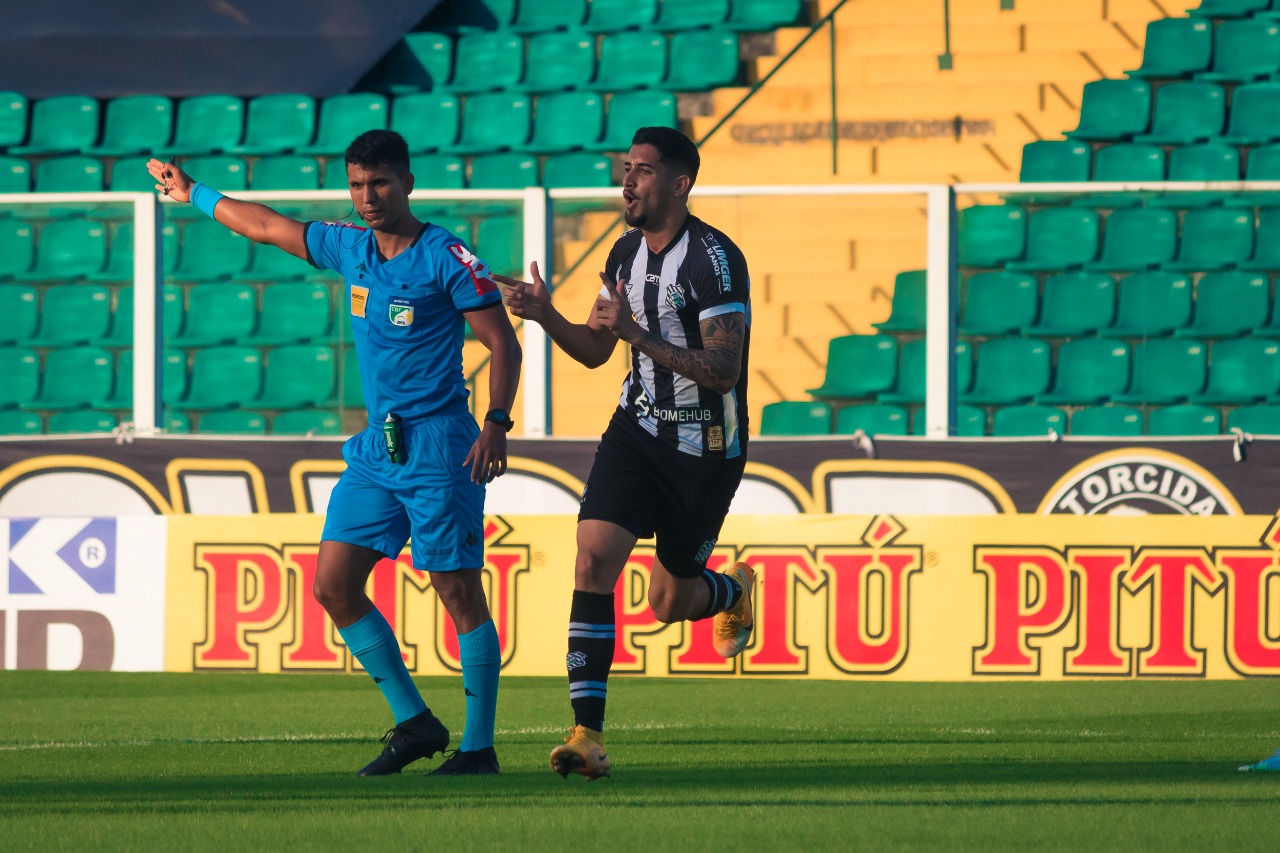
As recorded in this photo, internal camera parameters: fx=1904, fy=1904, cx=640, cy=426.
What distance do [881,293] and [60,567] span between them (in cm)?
494

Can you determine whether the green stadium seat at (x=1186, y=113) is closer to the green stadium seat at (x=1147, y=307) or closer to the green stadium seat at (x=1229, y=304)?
the green stadium seat at (x=1229, y=304)

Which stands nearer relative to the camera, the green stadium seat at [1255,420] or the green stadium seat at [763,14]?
the green stadium seat at [1255,420]

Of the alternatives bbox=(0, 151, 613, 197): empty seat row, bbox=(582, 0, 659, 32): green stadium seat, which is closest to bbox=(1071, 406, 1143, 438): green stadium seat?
bbox=(0, 151, 613, 197): empty seat row

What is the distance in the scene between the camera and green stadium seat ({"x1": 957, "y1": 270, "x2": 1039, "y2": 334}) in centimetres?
1037

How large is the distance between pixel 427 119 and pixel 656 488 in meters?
10.1

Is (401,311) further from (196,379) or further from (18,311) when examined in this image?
(18,311)

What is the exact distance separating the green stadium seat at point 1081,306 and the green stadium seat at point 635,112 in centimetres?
538

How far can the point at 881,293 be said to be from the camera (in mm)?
11266

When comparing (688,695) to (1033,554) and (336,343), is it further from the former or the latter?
(336,343)

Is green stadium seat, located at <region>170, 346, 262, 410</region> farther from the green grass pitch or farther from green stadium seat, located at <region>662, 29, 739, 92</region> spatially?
green stadium seat, located at <region>662, 29, 739, 92</region>

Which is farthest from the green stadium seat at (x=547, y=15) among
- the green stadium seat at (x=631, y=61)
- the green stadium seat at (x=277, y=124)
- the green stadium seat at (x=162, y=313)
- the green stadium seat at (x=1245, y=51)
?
the green stadium seat at (x=162, y=313)

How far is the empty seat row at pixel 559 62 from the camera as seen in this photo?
15.7 m

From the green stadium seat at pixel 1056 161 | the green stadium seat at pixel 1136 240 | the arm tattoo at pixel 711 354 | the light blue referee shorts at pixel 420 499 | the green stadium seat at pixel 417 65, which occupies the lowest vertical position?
the light blue referee shorts at pixel 420 499

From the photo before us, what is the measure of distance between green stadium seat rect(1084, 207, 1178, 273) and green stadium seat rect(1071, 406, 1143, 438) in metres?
0.76
